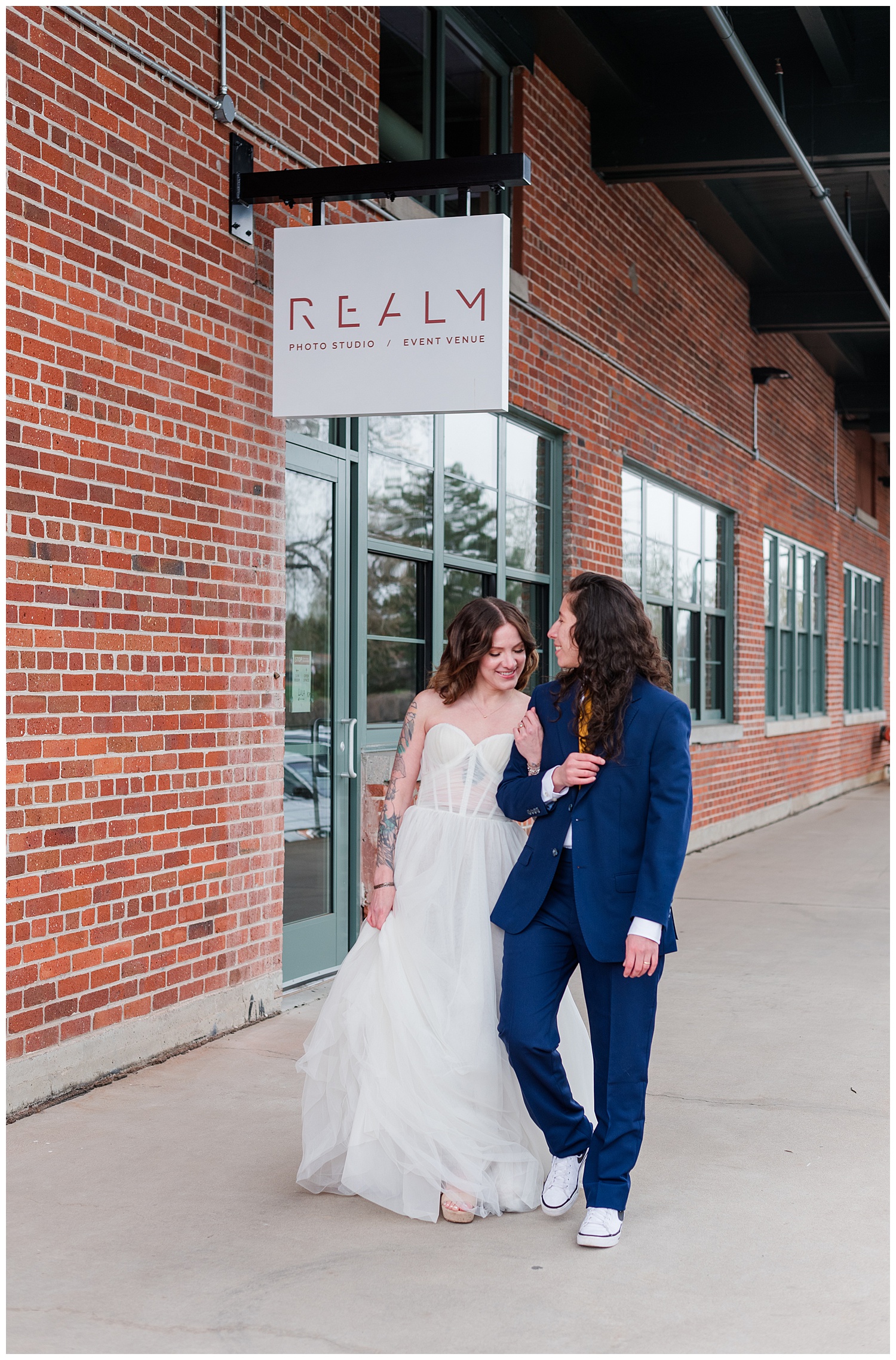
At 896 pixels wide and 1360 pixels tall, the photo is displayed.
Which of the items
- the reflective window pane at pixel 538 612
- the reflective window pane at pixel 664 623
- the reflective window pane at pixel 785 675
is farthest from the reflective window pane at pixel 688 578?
the reflective window pane at pixel 785 675

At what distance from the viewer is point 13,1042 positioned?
4.47 metres

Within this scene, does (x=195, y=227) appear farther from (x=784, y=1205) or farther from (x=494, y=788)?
(x=784, y=1205)

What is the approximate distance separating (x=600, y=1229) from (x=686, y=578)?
32.2 feet

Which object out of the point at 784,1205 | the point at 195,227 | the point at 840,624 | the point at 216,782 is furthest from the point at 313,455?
the point at 840,624

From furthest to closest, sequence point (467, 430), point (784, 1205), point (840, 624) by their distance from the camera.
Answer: point (840, 624) → point (467, 430) → point (784, 1205)

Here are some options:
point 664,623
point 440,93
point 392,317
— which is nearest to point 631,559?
point 664,623

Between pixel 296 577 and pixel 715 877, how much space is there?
556 cm

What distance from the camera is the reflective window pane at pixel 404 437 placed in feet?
23.7

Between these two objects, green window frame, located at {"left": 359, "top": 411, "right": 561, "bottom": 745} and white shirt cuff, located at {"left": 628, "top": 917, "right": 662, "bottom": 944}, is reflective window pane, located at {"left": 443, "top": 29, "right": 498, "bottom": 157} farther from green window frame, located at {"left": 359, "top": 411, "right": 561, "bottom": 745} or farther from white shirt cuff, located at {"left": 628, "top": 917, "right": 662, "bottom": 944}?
white shirt cuff, located at {"left": 628, "top": 917, "right": 662, "bottom": 944}

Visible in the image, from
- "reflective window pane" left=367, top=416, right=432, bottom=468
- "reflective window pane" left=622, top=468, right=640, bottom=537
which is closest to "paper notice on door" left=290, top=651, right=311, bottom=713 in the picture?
"reflective window pane" left=367, top=416, right=432, bottom=468

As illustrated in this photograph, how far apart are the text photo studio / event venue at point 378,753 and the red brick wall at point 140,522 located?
22 millimetres

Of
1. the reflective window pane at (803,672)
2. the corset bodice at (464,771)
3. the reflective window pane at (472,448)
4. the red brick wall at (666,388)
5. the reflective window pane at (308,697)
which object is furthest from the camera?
the reflective window pane at (803,672)

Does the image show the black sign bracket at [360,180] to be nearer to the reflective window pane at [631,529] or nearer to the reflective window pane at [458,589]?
the reflective window pane at [458,589]

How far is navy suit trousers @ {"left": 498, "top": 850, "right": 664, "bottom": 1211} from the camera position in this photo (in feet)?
11.9
